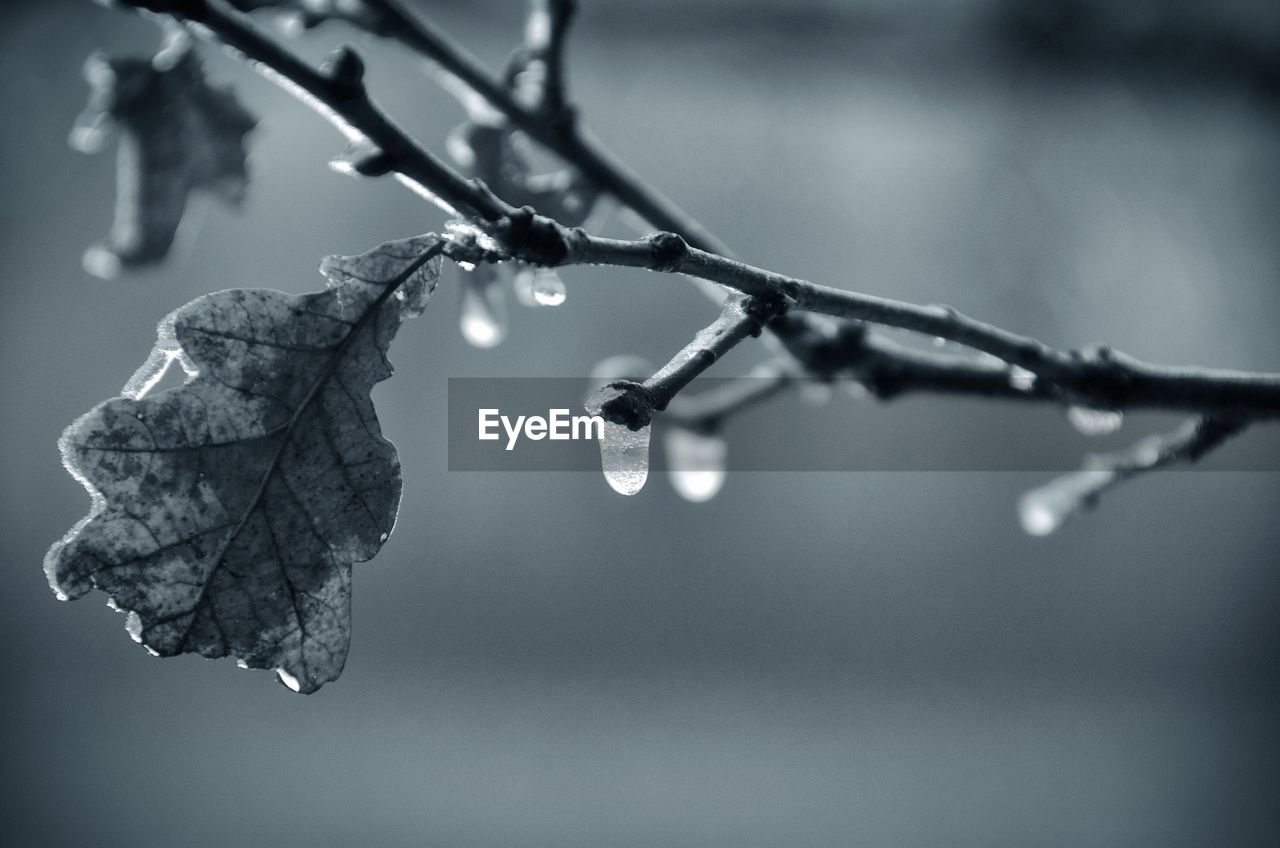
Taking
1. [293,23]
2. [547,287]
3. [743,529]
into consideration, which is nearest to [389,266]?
[547,287]

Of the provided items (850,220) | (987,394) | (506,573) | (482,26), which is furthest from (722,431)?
(482,26)

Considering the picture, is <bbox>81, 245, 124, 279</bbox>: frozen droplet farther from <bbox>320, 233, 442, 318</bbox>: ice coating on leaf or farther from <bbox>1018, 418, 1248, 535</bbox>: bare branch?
<bbox>1018, 418, 1248, 535</bbox>: bare branch

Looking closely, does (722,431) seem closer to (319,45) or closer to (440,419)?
(440,419)

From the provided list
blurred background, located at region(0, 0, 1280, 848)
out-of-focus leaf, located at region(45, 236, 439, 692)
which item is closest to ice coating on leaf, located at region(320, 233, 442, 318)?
out-of-focus leaf, located at region(45, 236, 439, 692)

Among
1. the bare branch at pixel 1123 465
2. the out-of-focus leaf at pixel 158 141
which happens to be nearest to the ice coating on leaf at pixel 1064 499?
the bare branch at pixel 1123 465

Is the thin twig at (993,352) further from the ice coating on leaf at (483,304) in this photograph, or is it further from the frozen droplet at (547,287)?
the ice coating on leaf at (483,304)

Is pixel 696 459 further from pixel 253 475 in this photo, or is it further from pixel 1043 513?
pixel 253 475
